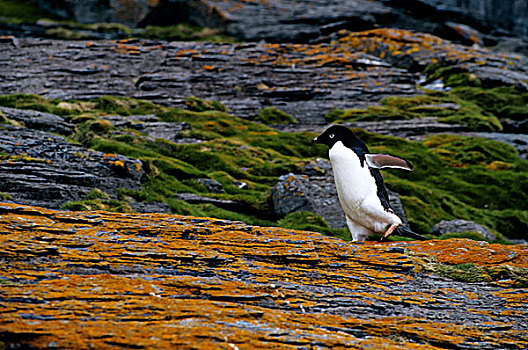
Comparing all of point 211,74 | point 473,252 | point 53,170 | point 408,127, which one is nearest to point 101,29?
point 211,74

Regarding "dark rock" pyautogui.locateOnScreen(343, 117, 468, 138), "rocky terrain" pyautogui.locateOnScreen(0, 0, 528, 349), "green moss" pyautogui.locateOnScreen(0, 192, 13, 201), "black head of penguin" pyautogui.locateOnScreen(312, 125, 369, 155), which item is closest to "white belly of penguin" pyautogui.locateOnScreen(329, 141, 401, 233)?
"black head of penguin" pyautogui.locateOnScreen(312, 125, 369, 155)

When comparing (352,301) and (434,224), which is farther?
(434,224)

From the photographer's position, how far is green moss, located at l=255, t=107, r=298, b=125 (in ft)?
118

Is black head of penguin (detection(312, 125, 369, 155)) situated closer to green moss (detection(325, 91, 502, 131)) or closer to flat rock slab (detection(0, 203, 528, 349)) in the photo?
flat rock slab (detection(0, 203, 528, 349))

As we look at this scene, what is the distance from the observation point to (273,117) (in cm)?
3650

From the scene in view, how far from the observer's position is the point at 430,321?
18.2 ft

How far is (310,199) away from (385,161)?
722 centimetres

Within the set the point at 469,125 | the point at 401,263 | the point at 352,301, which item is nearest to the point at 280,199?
the point at 401,263

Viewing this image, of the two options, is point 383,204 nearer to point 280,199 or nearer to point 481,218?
point 280,199

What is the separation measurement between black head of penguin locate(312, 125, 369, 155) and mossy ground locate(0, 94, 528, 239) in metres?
4.60


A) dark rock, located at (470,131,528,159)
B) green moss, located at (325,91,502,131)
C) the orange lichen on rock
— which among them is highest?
the orange lichen on rock

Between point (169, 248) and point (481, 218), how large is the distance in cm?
1916

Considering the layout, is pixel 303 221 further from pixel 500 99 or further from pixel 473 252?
pixel 500 99

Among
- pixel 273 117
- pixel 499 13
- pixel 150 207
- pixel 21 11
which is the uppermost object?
pixel 499 13
